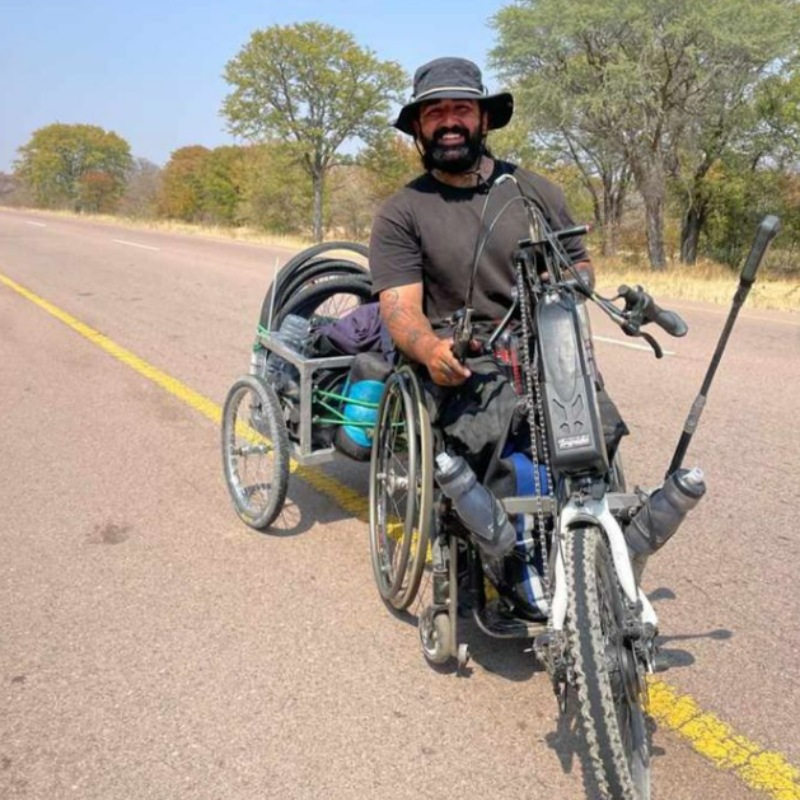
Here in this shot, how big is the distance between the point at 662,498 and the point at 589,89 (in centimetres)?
1955

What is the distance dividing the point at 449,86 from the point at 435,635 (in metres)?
1.88

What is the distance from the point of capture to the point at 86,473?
190 inches

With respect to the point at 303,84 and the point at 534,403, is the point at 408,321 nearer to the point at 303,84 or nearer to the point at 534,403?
the point at 534,403

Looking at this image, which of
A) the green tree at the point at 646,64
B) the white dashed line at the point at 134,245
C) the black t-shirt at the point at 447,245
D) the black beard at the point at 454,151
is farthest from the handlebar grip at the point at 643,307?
the white dashed line at the point at 134,245

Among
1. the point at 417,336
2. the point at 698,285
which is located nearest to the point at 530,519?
the point at 417,336

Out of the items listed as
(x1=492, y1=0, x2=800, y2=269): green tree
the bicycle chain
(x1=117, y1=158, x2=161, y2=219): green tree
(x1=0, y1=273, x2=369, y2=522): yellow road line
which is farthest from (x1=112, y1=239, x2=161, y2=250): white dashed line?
(x1=117, y1=158, x2=161, y2=219): green tree

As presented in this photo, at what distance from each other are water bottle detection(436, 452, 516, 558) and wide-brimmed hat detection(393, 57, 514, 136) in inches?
51.6

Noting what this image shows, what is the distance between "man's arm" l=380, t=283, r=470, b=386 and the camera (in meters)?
2.63

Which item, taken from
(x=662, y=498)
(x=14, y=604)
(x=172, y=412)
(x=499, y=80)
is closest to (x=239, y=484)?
(x=14, y=604)

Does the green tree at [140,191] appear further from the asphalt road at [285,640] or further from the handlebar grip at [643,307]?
the handlebar grip at [643,307]

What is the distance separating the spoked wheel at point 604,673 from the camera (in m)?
1.89

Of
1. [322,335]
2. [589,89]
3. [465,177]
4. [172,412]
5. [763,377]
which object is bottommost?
[172,412]

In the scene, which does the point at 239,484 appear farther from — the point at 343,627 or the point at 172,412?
the point at 172,412

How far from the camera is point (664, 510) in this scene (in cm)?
235
